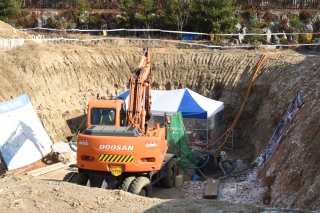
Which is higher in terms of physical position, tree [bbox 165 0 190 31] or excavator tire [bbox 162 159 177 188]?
tree [bbox 165 0 190 31]

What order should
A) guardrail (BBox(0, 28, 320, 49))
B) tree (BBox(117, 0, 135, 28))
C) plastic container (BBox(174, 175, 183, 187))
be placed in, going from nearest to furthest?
1. plastic container (BBox(174, 175, 183, 187))
2. guardrail (BBox(0, 28, 320, 49))
3. tree (BBox(117, 0, 135, 28))

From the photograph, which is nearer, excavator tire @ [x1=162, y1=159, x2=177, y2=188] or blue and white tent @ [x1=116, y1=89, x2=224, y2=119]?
excavator tire @ [x1=162, y1=159, x2=177, y2=188]

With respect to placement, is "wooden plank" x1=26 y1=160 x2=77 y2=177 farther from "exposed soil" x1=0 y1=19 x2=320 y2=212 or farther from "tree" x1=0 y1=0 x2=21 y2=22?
"tree" x1=0 y1=0 x2=21 y2=22

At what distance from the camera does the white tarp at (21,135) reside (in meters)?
16.4

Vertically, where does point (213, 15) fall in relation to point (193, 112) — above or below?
above

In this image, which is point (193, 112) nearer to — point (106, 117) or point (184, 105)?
point (184, 105)

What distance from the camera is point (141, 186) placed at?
1230 cm

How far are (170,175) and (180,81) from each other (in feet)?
33.0

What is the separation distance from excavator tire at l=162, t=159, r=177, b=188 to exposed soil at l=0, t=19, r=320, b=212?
5.84 ft

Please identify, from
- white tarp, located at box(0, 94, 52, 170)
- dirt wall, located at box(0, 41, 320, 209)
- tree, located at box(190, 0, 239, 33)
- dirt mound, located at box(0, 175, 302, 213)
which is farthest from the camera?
tree, located at box(190, 0, 239, 33)

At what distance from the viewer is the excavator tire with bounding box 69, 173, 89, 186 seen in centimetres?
1301

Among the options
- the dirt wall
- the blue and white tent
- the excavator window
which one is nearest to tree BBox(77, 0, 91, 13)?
the dirt wall

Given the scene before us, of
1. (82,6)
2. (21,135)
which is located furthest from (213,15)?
(21,135)

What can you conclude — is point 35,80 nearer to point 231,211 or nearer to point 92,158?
point 92,158
